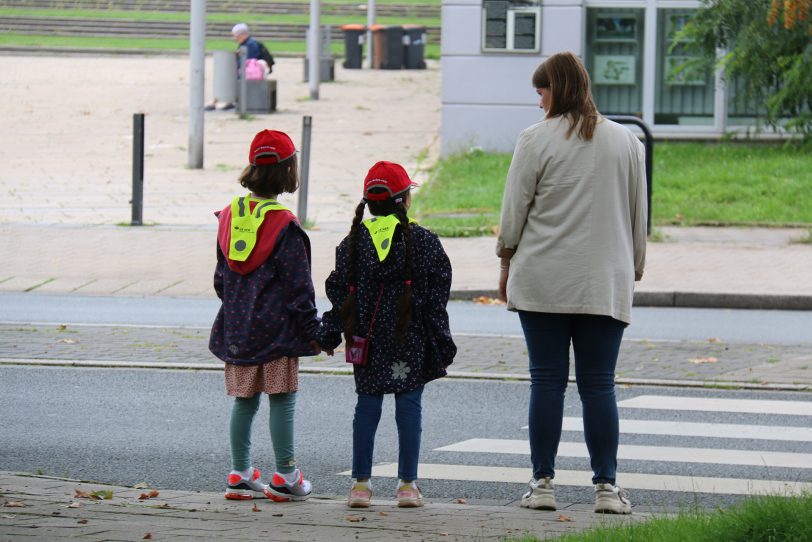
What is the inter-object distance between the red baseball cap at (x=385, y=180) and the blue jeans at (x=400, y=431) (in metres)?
0.79

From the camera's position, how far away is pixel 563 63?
572cm

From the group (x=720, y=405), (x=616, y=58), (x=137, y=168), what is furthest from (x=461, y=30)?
(x=720, y=405)

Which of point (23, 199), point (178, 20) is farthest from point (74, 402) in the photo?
point (178, 20)

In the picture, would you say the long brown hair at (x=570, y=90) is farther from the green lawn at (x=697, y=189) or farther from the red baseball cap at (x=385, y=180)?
the green lawn at (x=697, y=189)

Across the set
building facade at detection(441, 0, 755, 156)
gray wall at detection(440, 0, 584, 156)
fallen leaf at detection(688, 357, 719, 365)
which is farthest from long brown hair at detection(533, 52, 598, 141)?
gray wall at detection(440, 0, 584, 156)

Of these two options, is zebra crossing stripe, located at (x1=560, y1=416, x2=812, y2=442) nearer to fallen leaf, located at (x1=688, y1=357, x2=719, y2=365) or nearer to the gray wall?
fallen leaf, located at (x1=688, y1=357, x2=719, y2=365)

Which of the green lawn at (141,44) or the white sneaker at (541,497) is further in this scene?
the green lawn at (141,44)

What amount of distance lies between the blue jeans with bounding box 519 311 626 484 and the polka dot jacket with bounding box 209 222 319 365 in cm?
95

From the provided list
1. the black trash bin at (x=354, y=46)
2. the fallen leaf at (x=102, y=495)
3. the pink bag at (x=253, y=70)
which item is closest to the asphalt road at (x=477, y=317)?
the fallen leaf at (x=102, y=495)

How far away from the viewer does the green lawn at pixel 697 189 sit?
55.3 feet

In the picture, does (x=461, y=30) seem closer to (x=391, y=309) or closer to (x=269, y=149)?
Answer: (x=269, y=149)

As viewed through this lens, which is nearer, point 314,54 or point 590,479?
point 590,479

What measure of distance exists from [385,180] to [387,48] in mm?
36608

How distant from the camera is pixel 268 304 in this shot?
6.11 m
